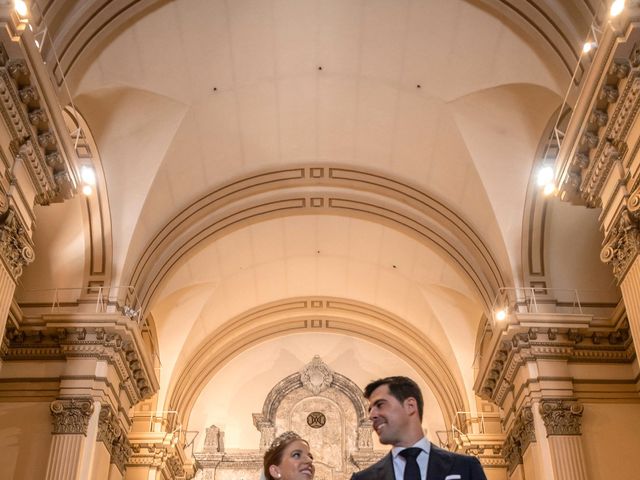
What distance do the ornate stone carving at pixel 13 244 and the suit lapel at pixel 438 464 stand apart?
15.8 feet

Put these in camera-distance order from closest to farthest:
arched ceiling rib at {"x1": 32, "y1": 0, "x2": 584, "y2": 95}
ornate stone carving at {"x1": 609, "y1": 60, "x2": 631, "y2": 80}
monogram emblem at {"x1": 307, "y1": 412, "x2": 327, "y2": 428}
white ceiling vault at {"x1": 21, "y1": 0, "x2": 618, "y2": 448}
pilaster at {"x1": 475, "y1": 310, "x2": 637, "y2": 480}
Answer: ornate stone carving at {"x1": 609, "y1": 60, "x2": 631, "y2": 80} → arched ceiling rib at {"x1": 32, "y1": 0, "x2": 584, "y2": 95} → white ceiling vault at {"x1": 21, "y1": 0, "x2": 618, "y2": 448} → pilaster at {"x1": 475, "y1": 310, "x2": 637, "y2": 480} → monogram emblem at {"x1": 307, "y1": 412, "x2": 327, "y2": 428}

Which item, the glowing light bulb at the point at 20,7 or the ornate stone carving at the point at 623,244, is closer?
the glowing light bulb at the point at 20,7

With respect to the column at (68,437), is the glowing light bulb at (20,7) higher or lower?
higher

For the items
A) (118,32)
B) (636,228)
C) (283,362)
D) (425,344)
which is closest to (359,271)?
(425,344)

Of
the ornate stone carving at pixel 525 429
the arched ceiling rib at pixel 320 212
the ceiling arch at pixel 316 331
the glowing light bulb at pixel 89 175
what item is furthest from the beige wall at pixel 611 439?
the glowing light bulb at pixel 89 175

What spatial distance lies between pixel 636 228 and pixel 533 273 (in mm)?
4603

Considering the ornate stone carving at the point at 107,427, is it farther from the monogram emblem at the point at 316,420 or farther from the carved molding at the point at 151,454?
the monogram emblem at the point at 316,420

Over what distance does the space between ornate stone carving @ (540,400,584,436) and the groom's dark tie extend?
7.56 metres

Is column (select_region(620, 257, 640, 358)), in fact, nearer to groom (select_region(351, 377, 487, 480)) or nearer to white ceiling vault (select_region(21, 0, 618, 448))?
white ceiling vault (select_region(21, 0, 618, 448))

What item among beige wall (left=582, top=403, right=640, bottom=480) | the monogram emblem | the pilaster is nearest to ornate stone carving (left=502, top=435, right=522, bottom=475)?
the pilaster

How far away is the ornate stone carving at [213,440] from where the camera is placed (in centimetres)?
1731

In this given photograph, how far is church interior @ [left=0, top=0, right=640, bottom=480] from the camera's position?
23.2 feet

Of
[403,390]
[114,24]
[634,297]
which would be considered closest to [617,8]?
[634,297]

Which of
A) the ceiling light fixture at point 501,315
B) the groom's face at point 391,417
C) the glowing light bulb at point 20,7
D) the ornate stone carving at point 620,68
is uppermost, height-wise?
the glowing light bulb at point 20,7
